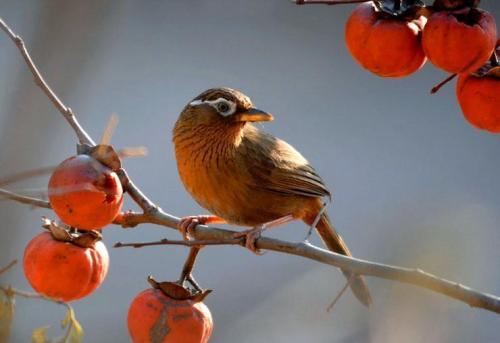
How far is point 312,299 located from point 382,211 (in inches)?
60.0

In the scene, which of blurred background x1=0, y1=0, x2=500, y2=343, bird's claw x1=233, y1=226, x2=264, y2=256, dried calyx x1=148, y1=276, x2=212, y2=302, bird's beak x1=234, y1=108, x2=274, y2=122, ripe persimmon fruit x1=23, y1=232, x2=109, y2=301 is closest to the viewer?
ripe persimmon fruit x1=23, y1=232, x2=109, y2=301

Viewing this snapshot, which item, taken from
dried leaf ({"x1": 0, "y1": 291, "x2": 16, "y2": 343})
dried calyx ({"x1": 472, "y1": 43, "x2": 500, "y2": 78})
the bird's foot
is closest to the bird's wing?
the bird's foot

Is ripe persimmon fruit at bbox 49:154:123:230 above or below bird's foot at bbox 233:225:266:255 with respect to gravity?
above

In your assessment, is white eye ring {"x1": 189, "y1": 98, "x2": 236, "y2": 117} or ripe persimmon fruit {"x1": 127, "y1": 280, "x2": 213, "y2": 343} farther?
white eye ring {"x1": 189, "y1": 98, "x2": 236, "y2": 117}

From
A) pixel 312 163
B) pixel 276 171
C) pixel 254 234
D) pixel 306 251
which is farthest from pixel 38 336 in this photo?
pixel 312 163

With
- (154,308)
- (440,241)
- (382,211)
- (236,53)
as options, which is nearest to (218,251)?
(382,211)

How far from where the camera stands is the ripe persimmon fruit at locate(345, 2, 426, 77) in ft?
7.55

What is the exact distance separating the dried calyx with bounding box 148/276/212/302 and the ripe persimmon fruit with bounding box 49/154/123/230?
0.30 m

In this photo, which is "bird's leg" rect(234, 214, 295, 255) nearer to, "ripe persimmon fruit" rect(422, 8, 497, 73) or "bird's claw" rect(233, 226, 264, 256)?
"bird's claw" rect(233, 226, 264, 256)

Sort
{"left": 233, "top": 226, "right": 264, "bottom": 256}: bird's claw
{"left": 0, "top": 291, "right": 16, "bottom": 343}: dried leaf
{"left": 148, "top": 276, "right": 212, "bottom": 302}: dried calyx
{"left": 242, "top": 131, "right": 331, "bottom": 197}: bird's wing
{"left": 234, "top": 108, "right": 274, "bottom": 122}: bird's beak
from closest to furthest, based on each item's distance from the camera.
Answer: {"left": 0, "top": 291, "right": 16, "bottom": 343}: dried leaf < {"left": 148, "top": 276, "right": 212, "bottom": 302}: dried calyx < {"left": 233, "top": 226, "right": 264, "bottom": 256}: bird's claw < {"left": 234, "top": 108, "right": 274, "bottom": 122}: bird's beak < {"left": 242, "top": 131, "right": 331, "bottom": 197}: bird's wing

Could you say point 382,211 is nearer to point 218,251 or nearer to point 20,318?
point 218,251

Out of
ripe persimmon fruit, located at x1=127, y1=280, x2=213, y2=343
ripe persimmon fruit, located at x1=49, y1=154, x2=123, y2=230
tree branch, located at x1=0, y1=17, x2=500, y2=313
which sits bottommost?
ripe persimmon fruit, located at x1=127, y1=280, x2=213, y2=343

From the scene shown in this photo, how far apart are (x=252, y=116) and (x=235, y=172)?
340mm

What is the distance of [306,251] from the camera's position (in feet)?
7.56
